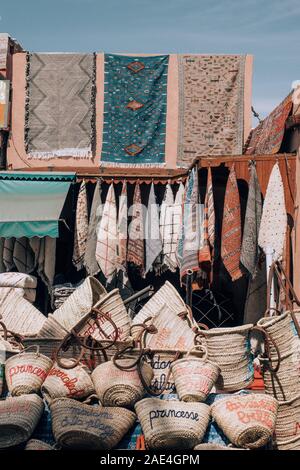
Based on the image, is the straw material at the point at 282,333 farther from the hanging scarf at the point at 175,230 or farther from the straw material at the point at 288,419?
the hanging scarf at the point at 175,230

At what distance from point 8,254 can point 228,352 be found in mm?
4481

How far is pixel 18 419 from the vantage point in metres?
5.88

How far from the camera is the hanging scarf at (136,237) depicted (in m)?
10.0

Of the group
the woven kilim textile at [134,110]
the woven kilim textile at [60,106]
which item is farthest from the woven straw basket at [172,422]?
the woven kilim textile at [60,106]

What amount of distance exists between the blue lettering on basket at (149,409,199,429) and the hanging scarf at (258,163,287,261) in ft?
9.99

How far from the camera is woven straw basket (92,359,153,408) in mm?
6238

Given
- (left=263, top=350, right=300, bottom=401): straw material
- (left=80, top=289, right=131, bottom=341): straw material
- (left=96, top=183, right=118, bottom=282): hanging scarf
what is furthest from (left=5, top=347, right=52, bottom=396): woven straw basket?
(left=96, top=183, right=118, bottom=282): hanging scarf

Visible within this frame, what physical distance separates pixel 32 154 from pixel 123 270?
282 cm

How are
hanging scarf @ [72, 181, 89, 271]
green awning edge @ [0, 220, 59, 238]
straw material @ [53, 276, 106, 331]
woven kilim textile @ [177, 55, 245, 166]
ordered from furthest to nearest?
woven kilim textile @ [177, 55, 245, 166] → hanging scarf @ [72, 181, 89, 271] → green awning edge @ [0, 220, 59, 238] → straw material @ [53, 276, 106, 331]

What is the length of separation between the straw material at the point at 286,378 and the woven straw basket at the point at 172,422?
90cm

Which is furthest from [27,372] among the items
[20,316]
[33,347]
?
[20,316]

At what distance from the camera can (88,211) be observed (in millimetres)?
10477

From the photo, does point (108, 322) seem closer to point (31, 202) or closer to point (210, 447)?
point (210, 447)

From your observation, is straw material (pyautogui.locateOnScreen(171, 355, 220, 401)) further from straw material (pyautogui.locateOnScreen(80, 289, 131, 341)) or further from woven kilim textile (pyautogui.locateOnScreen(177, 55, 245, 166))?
woven kilim textile (pyautogui.locateOnScreen(177, 55, 245, 166))
